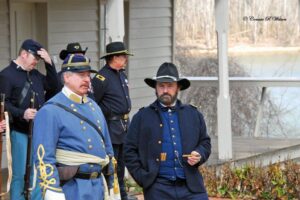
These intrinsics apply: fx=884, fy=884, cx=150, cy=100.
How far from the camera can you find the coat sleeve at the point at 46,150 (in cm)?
572

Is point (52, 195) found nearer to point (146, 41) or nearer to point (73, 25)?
point (73, 25)

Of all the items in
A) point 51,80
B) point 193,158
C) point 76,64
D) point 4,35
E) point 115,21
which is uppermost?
point 115,21

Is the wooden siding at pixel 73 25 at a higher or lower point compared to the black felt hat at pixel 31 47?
higher

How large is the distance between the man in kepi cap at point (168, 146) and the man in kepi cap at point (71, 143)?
550mm

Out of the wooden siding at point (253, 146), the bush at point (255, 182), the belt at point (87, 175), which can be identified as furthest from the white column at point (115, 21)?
the belt at point (87, 175)

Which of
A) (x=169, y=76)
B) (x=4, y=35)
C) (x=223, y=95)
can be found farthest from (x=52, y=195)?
(x=223, y=95)

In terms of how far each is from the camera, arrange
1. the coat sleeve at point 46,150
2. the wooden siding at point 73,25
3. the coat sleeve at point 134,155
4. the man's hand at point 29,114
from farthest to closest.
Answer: the wooden siding at point 73,25, the man's hand at point 29,114, the coat sleeve at point 134,155, the coat sleeve at point 46,150

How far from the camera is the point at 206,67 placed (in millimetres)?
22641

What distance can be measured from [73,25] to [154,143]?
21.9 ft

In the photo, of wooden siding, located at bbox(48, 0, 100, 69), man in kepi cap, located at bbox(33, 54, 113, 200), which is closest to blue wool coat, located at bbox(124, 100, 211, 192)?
man in kepi cap, located at bbox(33, 54, 113, 200)

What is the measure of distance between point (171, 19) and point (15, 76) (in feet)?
26.2

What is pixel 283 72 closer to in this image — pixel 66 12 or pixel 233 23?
pixel 233 23

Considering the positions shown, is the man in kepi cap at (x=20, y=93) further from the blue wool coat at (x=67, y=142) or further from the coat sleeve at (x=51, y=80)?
the blue wool coat at (x=67, y=142)

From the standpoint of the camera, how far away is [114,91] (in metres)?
8.88
